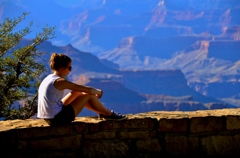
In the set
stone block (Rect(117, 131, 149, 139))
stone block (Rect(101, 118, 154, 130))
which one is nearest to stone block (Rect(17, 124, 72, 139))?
stone block (Rect(101, 118, 154, 130))

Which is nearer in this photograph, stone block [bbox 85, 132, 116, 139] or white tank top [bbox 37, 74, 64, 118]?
white tank top [bbox 37, 74, 64, 118]

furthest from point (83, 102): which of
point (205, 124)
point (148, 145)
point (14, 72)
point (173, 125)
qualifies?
point (14, 72)

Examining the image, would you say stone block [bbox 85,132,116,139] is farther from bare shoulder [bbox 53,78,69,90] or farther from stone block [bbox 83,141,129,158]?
bare shoulder [bbox 53,78,69,90]

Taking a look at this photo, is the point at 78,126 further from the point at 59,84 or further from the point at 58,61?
the point at 58,61

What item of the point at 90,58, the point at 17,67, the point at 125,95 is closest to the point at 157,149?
the point at 17,67

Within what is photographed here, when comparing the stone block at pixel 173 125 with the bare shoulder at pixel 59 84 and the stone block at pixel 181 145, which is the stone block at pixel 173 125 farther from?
the bare shoulder at pixel 59 84

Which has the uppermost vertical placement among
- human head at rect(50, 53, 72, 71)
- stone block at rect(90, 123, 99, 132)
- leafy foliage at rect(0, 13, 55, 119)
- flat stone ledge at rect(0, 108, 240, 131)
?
leafy foliage at rect(0, 13, 55, 119)

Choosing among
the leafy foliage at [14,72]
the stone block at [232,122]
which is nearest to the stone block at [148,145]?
the stone block at [232,122]

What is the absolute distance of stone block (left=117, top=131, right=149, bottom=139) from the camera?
4.06 metres

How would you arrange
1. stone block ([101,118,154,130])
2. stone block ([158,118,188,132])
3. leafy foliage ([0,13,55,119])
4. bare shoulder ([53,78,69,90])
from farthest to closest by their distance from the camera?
1. leafy foliage ([0,13,55,119])
2. stone block ([158,118,188,132])
3. stone block ([101,118,154,130])
4. bare shoulder ([53,78,69,90])

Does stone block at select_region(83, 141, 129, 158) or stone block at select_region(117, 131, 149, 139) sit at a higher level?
stone block at select_region(117, 131, 149, 139)

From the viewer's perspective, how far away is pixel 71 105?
3902 mm

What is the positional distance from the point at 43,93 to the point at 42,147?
0.70m

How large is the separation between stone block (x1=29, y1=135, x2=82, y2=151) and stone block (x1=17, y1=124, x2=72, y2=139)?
76 millimetres
